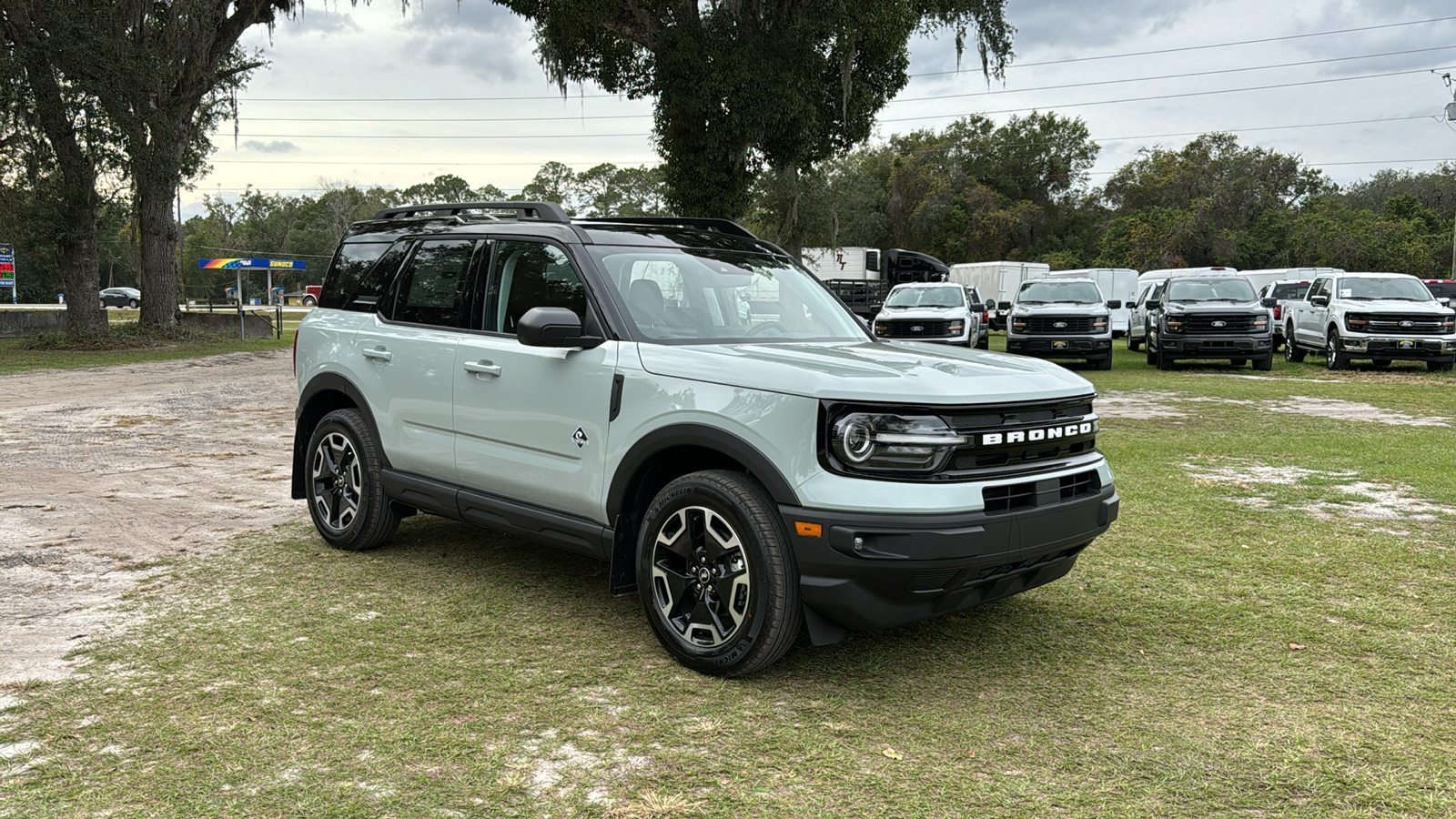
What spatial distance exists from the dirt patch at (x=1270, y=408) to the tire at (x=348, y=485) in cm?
962

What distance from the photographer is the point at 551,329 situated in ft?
14.4

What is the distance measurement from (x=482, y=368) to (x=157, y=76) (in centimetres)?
2213

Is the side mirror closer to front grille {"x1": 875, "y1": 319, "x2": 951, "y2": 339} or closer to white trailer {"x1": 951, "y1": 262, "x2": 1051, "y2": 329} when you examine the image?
front grille {"x1": 875, "y1": 319, "x2": 951, "y2": 339}

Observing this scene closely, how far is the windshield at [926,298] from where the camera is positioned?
74.0 feet

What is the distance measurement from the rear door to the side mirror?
3.09 feet

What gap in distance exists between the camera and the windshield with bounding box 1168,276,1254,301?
67.4ft

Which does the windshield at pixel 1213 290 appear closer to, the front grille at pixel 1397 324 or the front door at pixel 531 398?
the front grille at pixel 1397 324

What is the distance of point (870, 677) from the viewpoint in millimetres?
4117

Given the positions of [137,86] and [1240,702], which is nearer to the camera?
[1240,702]

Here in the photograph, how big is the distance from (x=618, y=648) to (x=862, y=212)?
7050 centimetres

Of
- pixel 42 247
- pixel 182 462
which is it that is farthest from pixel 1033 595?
pixel 42 247

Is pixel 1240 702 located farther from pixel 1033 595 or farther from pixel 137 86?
pixel 137 86

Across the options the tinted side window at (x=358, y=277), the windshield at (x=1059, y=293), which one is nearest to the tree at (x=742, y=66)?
the windshield at (x=1059, y=293)

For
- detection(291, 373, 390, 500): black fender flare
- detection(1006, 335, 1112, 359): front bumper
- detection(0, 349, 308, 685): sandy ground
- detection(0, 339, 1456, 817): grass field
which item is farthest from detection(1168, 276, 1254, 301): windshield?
detection(291, 373, 390, 500): black fender flare
